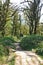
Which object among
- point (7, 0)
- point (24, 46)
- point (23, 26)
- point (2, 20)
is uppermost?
point (7, 0)

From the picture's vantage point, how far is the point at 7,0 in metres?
25.0

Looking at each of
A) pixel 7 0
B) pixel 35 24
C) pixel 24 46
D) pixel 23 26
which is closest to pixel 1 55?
pixel 24 46

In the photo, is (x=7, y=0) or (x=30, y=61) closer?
(x=30, y=61)

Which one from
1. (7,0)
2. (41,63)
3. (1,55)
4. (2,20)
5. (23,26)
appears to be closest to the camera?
(41,63)

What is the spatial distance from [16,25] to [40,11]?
33.8 feet

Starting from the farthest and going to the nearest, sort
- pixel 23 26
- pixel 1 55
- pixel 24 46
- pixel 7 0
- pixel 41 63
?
pixel 23 26 → pixel 7 0 → pixel 24 46 → pixel 1 55 → pixel 41 63

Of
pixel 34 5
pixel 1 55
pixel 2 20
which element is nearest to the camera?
pixel 1 55

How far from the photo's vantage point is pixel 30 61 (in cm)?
1156

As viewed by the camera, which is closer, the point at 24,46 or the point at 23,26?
the point at 24,46

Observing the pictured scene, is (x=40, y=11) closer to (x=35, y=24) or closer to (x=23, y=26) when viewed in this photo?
(x=35, y=24)

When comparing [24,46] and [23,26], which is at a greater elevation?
[24,46]

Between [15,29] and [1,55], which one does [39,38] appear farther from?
[15,29]

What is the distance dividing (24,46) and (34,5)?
13.7 meters

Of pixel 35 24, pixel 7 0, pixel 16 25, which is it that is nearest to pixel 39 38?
pixel 7 0
